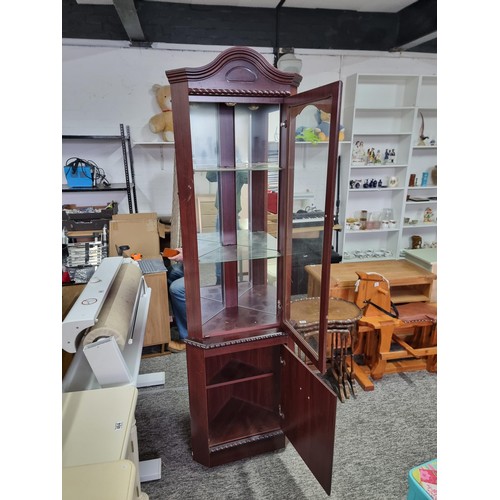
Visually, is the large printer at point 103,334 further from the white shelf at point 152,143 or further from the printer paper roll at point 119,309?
the white shelf at point 152,143

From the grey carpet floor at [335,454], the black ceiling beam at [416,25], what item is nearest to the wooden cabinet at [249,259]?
the grey carpet floor at [335,454]


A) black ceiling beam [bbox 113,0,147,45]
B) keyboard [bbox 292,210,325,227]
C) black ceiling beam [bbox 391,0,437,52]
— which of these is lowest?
keyboard [bbox 292,210,325,227]

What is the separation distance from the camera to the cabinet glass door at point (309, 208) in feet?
4.14

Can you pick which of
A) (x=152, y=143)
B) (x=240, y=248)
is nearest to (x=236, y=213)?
(x=240, y=248)

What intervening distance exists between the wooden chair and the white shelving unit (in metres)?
1.28

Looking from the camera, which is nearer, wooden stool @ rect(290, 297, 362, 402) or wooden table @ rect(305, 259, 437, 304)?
wooden stool @ rect(290, 297, 362, 402)

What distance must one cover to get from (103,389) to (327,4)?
12.6 feet

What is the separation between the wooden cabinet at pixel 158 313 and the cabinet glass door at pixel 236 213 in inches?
37.3

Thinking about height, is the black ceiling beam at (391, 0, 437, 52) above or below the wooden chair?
above

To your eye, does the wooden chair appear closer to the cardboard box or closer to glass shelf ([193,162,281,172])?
glass shelf ([193,162,281,172])

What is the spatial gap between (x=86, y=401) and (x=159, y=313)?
4.94 ft

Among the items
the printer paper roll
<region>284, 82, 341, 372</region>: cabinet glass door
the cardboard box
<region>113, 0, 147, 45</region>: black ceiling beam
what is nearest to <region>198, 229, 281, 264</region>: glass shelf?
<region>284, 82, 341, 372</region>: cabinet glass door

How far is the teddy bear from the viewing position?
3385mm
